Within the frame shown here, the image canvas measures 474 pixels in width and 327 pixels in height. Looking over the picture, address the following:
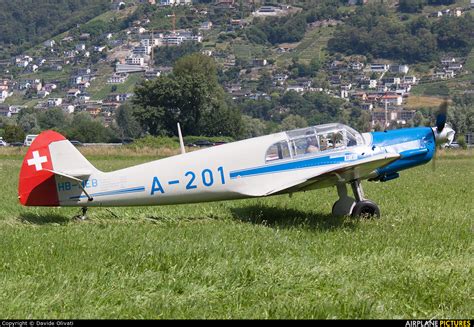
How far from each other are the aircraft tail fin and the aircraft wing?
10.4 feet

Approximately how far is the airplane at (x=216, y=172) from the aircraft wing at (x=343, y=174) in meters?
0.01

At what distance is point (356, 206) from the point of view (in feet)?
43.3

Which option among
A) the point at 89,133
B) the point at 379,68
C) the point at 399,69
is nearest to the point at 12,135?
the point at 89,133

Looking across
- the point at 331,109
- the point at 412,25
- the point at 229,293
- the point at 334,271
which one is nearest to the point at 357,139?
the point at 334,271

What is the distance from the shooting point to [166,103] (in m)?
67.1

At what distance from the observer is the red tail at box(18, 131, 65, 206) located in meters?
12.4

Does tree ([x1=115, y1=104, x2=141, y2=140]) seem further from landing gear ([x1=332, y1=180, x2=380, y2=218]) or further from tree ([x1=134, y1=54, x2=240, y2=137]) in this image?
landing gear ([x1=332, y1=180, x2=380, y2=218])

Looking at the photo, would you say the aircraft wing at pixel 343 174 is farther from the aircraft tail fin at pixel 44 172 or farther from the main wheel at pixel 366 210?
the aircraft tail fin at pixel 44 172

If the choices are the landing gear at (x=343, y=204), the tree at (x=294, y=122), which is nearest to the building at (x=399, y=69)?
the tree at (x=294, y=122)

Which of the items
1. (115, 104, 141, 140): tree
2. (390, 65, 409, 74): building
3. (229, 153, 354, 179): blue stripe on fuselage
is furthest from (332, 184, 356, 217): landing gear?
(390, 65, 409, 74): building

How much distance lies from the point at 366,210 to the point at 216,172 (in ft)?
8.22

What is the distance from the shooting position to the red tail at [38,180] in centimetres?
1245

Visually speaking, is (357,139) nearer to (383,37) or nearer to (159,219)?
(159,219)

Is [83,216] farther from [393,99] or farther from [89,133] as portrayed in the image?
[393,99]
